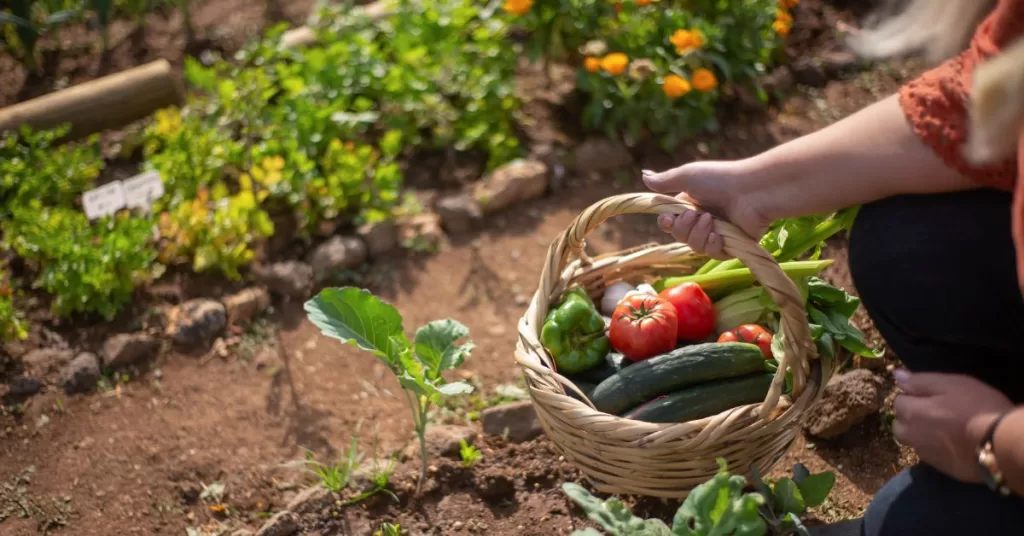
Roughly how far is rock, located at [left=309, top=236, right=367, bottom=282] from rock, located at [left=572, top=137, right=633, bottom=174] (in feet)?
3.44

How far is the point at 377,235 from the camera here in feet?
11.3

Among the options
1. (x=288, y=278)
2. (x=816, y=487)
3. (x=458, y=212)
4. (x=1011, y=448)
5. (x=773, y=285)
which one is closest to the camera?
(x=1011, y=448)

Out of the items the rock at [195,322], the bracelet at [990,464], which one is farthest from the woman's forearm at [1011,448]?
the rock at [195,322]

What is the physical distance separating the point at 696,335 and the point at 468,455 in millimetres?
738

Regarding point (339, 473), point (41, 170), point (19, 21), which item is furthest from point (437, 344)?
point (19, 21)

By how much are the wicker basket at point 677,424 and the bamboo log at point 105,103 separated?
8.45ft

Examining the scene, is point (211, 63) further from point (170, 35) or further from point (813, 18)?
point (813, 18)

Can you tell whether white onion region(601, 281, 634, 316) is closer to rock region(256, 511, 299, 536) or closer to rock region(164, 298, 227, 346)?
rock region(256, 511, 299, 536)

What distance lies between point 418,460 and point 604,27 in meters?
2.18

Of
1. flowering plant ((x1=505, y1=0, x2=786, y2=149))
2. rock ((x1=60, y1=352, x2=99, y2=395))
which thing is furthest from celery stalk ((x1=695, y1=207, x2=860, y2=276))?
rock ((x1=60, y1=352, x2=99, y2=395))

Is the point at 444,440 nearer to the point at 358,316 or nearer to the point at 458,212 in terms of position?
the point at 358,316

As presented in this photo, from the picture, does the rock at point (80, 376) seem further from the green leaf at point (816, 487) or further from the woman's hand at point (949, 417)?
the woman's hand at point (949, 417)

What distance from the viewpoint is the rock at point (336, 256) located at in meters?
3.31


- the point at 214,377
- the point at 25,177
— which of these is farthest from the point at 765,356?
the point at 25,177
